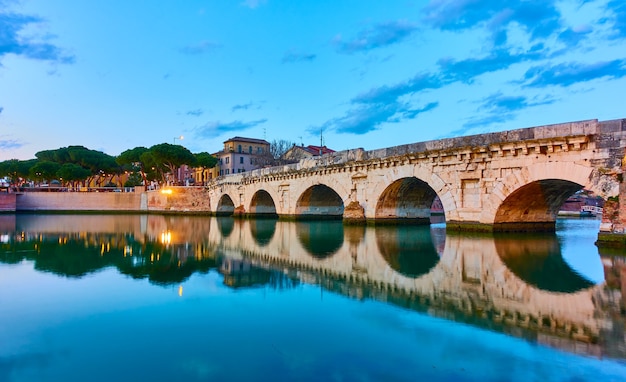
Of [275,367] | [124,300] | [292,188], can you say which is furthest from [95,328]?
[292,188]

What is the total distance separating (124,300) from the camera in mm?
7312

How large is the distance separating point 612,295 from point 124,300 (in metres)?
8.01

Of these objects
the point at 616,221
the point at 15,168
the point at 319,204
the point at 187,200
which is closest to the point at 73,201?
the point at 15,168

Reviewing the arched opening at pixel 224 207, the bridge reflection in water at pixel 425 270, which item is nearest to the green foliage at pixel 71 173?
the arched opening at pixel 224 207

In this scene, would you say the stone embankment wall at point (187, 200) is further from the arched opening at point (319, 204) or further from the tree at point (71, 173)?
the arched opening at point (319, 204)

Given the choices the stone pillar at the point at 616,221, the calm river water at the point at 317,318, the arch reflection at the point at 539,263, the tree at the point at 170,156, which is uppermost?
→ the tree at the point at 170,156

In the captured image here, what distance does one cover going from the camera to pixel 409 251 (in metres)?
13.3

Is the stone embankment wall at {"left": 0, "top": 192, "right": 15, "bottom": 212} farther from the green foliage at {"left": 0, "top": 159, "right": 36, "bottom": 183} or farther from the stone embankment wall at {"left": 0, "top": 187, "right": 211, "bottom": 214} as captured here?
the green foliage at {"left": 0, "top": 159, "right": 36, "bottom": 183}

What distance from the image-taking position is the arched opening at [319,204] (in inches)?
1138

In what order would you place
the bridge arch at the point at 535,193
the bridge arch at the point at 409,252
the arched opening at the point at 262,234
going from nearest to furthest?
the bridge arch at the point at 409,252 < the bridge arch at the point at 535,193 < the arched opening at the point at 262,234

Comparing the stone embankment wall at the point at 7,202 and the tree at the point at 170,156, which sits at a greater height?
the tree at the point at 170,156

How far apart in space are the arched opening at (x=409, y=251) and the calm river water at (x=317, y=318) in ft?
0.41

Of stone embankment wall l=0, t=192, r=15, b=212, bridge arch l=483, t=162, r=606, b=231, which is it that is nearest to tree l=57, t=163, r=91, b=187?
stone embankment wall l=0, t=192, r=15, b=212

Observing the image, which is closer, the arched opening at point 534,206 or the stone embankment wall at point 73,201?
the arched opening at point 534,206
